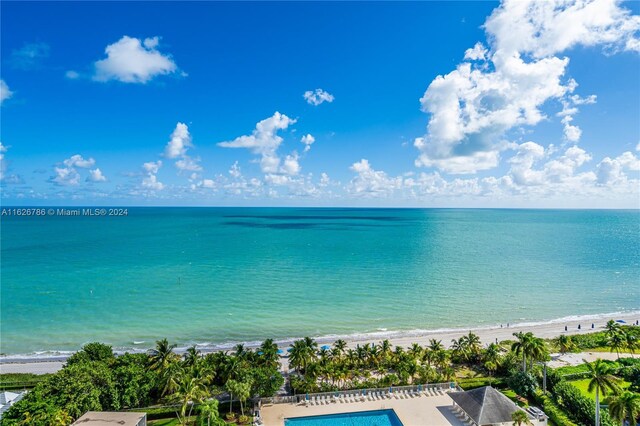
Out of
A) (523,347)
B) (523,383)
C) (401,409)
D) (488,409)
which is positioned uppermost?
(523,347)

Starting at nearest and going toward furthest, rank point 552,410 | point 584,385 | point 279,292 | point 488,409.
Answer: point 488,409, point 552,410, point 584,385, point 279,292

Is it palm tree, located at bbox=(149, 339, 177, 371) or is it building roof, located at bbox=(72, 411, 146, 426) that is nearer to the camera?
building roof, located at bbox=(72, 411, 146, 426)

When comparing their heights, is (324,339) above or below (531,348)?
below

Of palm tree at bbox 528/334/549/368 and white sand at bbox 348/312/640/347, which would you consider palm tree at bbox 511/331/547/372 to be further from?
white sand at bbox 348/312/640/347

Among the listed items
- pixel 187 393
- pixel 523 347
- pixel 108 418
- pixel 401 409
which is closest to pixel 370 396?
pixel 401 409

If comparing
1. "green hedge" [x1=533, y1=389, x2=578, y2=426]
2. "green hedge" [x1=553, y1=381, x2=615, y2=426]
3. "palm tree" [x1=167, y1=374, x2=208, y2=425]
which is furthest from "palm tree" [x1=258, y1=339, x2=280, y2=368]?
"green hedge" [x1=553, y1=381, x2=615, y2=426]

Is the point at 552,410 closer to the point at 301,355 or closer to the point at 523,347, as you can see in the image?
the point at 523,347

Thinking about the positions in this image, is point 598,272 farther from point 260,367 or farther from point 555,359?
point 260,367

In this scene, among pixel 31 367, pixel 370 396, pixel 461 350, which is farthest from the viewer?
pixel 31 367
